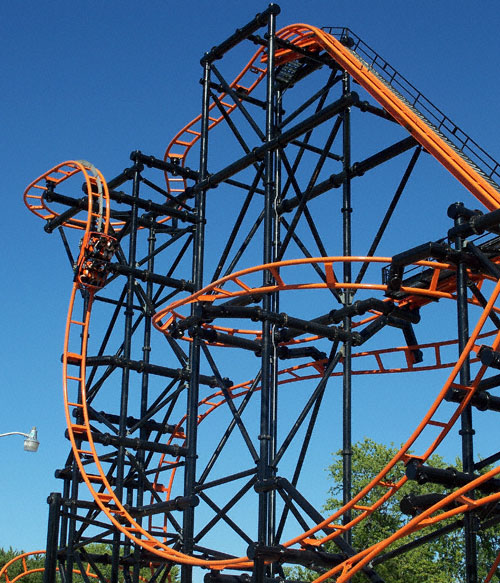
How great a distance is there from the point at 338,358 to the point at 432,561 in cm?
2465

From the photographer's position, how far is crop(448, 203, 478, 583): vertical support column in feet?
40.8

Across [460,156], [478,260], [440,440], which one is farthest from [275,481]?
[460,156]

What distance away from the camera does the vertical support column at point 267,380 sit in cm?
1530

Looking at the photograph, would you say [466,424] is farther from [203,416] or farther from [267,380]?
[203,416]

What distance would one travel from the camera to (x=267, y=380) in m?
16.1

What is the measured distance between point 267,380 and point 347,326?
74.1 inches

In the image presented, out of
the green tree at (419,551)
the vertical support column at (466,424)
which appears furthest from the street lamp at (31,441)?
the green tree at (419,551)

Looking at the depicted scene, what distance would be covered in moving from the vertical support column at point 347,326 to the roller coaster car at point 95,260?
6.05 m

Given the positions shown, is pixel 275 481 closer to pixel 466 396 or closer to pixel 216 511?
pixel 216 511

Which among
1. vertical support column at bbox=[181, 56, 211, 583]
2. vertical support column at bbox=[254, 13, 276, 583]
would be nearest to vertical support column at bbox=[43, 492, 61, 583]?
vertical support column at bbox=[181, 56, 211, 583]

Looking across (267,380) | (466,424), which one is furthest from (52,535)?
(466,424)

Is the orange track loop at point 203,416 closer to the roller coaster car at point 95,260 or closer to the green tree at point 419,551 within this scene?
the roller coaster car at point 95,260

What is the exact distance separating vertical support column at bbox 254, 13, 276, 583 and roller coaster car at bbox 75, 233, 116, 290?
5275 mm

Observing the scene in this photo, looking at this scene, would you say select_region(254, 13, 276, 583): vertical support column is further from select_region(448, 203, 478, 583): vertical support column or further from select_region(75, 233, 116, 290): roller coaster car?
select_region(75, 233, 116, 290): roller coaster car
